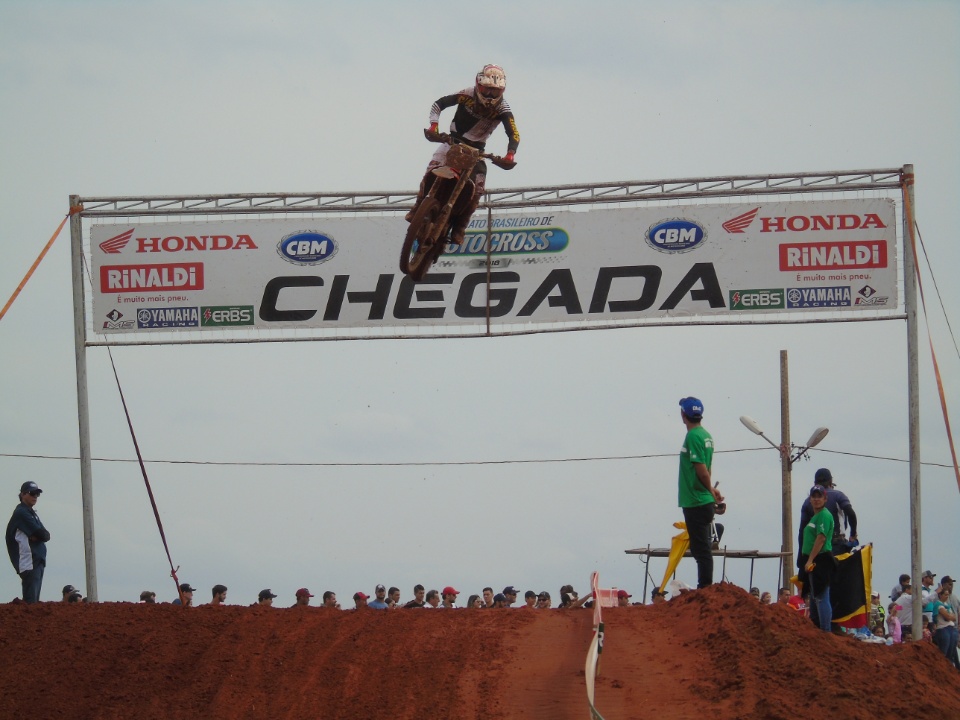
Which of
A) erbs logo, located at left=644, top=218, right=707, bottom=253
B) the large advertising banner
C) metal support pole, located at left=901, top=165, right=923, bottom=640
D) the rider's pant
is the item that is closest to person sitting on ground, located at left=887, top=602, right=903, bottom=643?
metal support pole, located at left=901, top=165, right=923, bottom=640

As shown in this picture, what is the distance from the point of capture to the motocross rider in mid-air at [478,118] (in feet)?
37.3

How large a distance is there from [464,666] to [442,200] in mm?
4964

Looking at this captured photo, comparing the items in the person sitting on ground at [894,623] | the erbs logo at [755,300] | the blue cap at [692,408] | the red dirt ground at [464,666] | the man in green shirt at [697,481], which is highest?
the erbs logo at [755,300]

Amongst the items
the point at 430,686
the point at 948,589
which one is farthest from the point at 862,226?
the point at 430,686

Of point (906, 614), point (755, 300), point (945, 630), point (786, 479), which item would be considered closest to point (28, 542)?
point (755, 300)

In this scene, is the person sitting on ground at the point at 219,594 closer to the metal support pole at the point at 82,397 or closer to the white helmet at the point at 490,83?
the metal support pole at the point at 82,397

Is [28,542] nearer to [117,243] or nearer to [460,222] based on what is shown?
[117,243]

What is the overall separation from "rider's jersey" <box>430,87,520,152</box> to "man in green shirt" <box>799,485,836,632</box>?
15.1 ft

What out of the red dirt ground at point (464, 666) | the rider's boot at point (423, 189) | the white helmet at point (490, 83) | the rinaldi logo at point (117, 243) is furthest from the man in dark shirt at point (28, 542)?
the white helmet at point (490, 83)

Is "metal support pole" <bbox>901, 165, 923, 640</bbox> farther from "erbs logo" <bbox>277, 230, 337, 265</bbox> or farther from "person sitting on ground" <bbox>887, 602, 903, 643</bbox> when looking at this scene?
"erbs logo" <bbox>277, 230, 337, 265</bbox>

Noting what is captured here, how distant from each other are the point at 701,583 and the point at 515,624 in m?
1.80

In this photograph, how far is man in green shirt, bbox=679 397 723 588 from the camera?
1011 cm

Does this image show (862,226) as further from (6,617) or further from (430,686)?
(6,617)

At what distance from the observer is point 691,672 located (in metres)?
9.35
